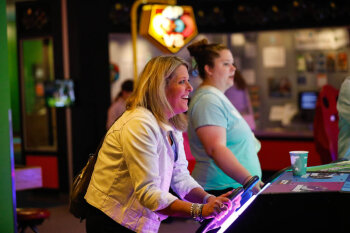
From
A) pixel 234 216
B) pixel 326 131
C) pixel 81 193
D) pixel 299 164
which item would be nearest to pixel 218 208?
pixel 234 216

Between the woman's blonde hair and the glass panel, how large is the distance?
21.3 feet

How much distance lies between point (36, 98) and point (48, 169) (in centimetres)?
118

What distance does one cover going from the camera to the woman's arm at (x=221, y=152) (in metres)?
3.14

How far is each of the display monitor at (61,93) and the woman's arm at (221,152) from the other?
5156 mm

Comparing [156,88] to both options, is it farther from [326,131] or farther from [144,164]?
[326,131]

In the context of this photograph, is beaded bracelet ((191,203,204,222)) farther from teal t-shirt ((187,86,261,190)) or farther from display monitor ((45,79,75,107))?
display monitor ((45,79,75,107))

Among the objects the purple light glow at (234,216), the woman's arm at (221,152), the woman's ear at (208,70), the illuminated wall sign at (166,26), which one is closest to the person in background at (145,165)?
the purple light glow at (234,216)

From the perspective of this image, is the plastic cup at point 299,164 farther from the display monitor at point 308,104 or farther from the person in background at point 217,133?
the display monitor at point 308,104

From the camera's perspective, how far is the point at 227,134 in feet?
11.0

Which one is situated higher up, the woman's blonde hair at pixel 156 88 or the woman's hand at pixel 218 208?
the woman's blonde hair at pixel 156 88

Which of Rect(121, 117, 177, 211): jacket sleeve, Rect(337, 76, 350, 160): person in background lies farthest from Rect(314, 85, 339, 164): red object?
Rect(121, 117, 177, 211): jacket sleeve

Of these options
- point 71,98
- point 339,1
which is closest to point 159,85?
point 71,98

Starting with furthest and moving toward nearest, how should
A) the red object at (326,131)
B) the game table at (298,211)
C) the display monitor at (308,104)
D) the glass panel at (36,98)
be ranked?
the glass panel at (36,98) < the display monitor at (308,104) < the red object at (326,131) < the game table at (298,211)

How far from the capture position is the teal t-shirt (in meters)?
Result: 3.30
